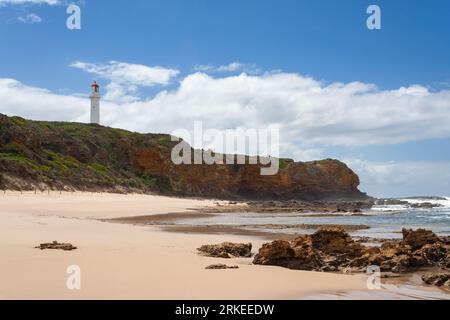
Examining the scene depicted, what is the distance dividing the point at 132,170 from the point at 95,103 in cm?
2292

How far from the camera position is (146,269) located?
7.78 m

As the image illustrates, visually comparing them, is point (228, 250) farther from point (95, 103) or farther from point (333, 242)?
point (95, 103)

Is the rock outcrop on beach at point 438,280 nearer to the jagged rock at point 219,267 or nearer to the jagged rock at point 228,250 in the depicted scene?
the jagged rock at point 219,267

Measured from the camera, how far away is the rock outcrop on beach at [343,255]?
9141 millimetres

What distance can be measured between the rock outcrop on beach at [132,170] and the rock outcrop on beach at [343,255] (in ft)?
109

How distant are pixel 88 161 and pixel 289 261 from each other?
6018 cm

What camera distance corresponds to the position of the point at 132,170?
75500 millimetres

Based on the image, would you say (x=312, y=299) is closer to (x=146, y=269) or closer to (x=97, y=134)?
(x=146, y=269)

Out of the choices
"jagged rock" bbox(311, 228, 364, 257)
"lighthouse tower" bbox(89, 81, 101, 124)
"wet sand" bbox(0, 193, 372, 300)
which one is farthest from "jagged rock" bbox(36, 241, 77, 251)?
"lighthouse tower" bbox(89, 81, 101, 124)

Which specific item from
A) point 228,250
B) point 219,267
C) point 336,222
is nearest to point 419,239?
point 228,250

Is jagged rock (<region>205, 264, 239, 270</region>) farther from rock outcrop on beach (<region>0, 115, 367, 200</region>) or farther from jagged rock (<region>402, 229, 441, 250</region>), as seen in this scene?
rock outcrop on beach (<region>0, 115, 367, 200</region>)

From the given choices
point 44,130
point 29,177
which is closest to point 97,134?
point 44,130

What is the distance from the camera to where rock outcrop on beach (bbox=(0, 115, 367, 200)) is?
49.9 metres

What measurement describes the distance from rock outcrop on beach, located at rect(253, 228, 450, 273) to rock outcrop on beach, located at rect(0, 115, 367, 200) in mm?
33232
